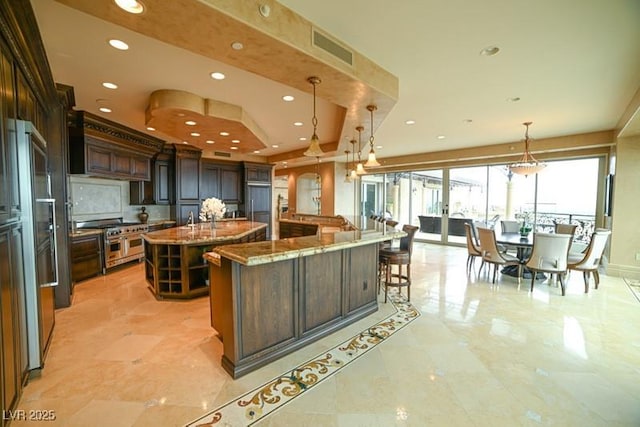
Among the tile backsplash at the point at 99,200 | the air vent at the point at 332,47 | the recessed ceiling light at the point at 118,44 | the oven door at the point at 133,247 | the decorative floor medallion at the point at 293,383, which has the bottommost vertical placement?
the decorative floor medallion at the point at 293,383

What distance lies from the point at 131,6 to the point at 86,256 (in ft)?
15.0

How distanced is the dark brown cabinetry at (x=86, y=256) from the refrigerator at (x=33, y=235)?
234cm

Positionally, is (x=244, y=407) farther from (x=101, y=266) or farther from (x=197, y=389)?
(x=101, y=266)

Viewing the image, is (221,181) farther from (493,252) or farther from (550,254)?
(550,254)

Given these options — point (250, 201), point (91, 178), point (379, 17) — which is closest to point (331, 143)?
point (250, 201)

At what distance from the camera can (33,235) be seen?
6.91 ft

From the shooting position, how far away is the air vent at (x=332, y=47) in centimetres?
227

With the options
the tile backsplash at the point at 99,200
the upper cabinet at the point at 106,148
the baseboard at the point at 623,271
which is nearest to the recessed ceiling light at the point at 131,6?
the upper cabinet at the point at 106,148

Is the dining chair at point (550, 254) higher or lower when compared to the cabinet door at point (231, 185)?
lower

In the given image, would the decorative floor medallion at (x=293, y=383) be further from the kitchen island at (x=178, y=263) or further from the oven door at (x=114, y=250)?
the oven door at (x=114, y=250)

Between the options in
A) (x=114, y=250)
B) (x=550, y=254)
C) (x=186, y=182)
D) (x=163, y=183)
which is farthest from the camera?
(x=186, y=182)

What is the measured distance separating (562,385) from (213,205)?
4.77m

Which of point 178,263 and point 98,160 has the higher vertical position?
point 98,160

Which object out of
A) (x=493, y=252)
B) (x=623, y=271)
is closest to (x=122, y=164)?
(x=493, y=252)
